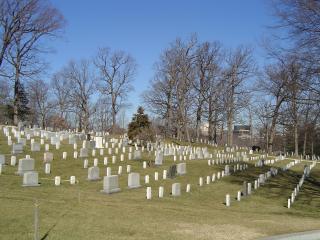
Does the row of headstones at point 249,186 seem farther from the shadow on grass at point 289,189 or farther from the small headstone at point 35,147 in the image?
the small headstone at point 35,147

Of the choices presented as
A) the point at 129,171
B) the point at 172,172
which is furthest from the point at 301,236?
the point at 129,171

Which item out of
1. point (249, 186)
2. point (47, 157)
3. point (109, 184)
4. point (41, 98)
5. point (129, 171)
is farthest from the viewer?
point (41, 98)

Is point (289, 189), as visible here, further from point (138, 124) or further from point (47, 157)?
point (138, 124)

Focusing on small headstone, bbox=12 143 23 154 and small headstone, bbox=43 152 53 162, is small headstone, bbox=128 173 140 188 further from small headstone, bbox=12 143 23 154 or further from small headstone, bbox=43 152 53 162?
small headstone, bbox=12 143 23 154

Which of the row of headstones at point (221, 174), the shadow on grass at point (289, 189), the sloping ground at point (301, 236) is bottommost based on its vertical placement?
the shadow on grass at point (289, 189)

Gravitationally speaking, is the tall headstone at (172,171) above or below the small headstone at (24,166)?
below

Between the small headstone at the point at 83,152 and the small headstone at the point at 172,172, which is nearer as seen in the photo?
the small headstone at the point at 172,172

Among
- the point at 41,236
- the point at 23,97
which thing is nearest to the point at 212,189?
the point at 41,236

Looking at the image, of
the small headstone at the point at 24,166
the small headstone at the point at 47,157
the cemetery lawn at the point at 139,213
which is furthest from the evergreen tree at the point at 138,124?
the small headstone at the point at 24,166

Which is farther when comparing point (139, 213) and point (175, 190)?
point (175, 190)

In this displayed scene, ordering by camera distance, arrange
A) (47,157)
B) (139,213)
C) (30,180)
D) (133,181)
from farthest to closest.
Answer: (47,157) < (133,181) < (30,180) < (139,213)

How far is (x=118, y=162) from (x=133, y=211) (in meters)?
15.1

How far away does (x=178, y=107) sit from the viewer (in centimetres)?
5809

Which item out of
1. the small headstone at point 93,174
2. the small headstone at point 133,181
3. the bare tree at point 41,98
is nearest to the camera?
the small headstone at point 133,181
